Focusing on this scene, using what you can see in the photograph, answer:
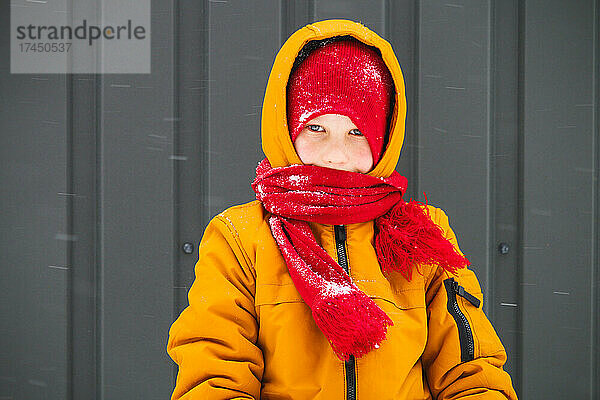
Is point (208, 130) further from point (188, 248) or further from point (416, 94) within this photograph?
point (416, 94)

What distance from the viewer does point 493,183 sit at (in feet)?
6.23

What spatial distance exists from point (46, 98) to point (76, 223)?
1.41ft

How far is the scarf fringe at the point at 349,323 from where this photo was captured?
3.39 feet

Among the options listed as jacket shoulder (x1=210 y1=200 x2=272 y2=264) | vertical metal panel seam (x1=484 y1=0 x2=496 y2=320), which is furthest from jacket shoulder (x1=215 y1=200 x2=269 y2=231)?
vertical metal panel seam (x1=484 y1=0 x2=496 y2=320)

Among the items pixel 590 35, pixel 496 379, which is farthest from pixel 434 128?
pixel 496 379

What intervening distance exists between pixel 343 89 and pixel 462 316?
556mm

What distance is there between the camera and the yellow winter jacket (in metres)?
1.09

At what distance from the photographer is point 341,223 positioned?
1.17 m

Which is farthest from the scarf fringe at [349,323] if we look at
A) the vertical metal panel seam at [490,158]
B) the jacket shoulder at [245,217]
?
the vertical metal panel seam at [490,158]

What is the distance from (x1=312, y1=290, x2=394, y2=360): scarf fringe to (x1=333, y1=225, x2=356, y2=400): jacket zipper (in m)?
0.05

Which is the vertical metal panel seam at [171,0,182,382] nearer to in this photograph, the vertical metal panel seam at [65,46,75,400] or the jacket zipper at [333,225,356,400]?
the vertical metal panel seam at [65,46,75,400]

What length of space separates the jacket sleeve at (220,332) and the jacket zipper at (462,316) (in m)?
0.43

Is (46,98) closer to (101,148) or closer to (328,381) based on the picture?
(101,148)

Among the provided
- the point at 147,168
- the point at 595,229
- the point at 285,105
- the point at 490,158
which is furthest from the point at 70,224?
the point at 595,229
